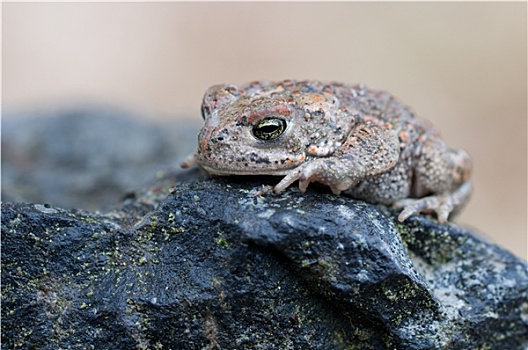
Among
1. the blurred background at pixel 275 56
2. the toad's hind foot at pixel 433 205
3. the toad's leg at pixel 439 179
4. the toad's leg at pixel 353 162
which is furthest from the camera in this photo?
the blurred background at pixel 275 56

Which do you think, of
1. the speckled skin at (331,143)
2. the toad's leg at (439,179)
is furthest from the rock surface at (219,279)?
the toad's leg at (439,179)

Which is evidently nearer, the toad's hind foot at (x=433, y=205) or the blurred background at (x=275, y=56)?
the toad's hind foot at (x=433, y=205)

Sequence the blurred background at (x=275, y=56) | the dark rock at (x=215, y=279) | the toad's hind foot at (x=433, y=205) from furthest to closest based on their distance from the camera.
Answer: the blurred background at (x=275, y=56) → the toad's hind foot at (x=433, y=205) → the dark rock at (x=215, y=279)

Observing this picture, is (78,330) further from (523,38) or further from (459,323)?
(523,38)

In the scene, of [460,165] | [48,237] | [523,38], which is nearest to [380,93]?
[460,165]

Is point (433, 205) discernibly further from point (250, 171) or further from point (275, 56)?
point (275, 56)

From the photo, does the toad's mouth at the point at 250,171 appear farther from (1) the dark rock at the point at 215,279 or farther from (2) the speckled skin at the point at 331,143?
(1) the dark rock at the point at 215,279
